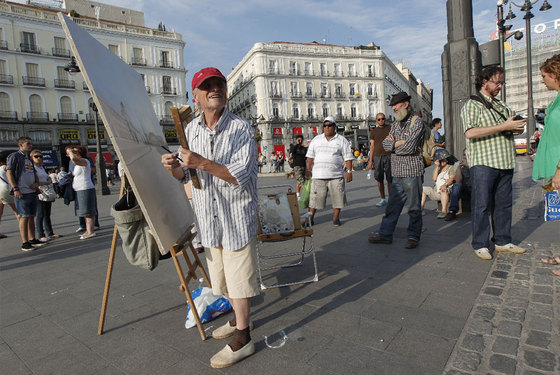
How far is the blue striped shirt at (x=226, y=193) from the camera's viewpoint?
7.32 feet

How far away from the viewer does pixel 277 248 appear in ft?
15.9

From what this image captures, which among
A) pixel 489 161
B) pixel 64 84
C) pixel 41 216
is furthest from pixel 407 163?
pixel 64 84

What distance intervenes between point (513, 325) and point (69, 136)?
142ft

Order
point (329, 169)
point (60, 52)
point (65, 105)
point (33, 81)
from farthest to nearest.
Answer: point (60, 52) < point (65, 105) < point (33, 81) < point (329, 169)

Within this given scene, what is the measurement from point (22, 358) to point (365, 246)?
3662 millimetres

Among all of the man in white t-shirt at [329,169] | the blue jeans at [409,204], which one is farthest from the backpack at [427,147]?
the man in white t-shirt at [329,169]

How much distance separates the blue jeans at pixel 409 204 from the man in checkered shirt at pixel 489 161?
63cm

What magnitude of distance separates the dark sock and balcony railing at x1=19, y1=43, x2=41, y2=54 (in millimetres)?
45413

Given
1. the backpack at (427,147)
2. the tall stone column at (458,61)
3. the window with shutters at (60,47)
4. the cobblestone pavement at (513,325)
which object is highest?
the window with shutters at (60,47)

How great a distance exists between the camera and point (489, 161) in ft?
12.4

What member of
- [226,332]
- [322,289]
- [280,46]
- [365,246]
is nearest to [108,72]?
[226,332]

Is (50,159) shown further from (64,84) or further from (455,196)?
(455,196)

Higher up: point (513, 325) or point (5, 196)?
point (5, 196)

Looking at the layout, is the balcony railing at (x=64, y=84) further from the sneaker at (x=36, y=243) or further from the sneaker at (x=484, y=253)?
the sneaker at (x=484, y=253)
